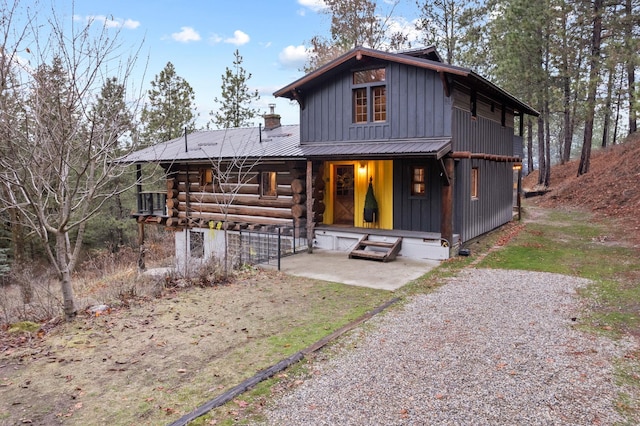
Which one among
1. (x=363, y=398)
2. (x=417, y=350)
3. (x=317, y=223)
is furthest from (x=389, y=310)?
(x=317, y=223)

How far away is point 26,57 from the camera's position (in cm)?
692

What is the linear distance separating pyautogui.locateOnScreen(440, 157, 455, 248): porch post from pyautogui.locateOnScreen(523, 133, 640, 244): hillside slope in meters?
6.19

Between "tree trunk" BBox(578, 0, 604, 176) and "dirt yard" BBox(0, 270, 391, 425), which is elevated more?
"tree trunk" BBox(578, 0, 604, 176)

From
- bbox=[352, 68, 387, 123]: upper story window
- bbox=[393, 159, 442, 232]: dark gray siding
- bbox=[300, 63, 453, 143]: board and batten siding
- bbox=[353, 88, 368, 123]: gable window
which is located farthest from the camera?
bbox=[353, 88, 368, 123]: gable window

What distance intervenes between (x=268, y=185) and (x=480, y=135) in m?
7.37

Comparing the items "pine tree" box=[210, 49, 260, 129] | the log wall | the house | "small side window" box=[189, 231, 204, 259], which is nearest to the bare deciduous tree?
the house

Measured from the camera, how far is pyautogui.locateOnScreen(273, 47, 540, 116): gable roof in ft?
36.7

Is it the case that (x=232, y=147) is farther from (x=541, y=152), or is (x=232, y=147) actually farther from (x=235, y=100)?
(x=541, y=152)

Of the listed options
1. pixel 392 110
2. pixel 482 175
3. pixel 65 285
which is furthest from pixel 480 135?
pixel 65 285

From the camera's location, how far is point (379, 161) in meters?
13.1

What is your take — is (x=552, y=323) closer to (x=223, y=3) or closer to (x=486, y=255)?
(x=486, y=255)

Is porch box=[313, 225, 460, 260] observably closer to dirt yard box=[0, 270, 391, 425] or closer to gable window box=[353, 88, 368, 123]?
gable window box=[353, 88, 368, 123]

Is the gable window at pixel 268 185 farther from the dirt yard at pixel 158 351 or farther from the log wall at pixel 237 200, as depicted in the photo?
the dirt yard at pixel 158 351

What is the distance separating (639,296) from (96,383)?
8.70 m
